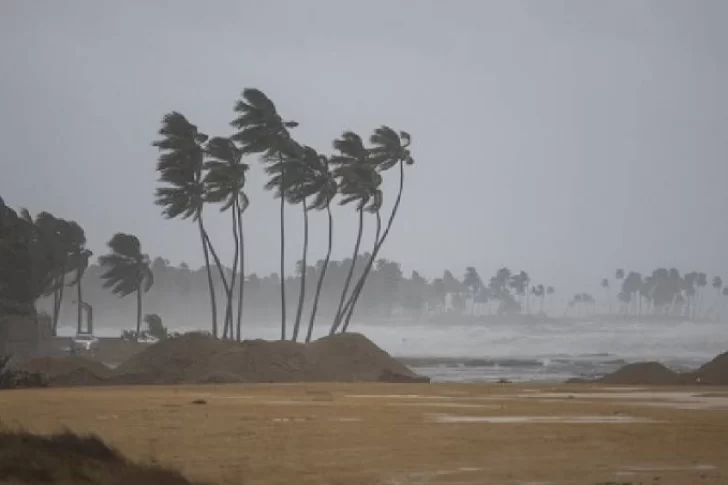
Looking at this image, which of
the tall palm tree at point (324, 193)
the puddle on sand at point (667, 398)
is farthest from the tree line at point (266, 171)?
the puddle on sand at point (667, 398)

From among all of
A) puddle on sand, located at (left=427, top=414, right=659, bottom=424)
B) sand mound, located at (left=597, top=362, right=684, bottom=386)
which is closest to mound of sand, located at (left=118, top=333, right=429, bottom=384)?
sand mound, located at (left=597, top=362, right=684, bottom=386)

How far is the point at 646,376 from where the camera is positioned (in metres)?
47.0

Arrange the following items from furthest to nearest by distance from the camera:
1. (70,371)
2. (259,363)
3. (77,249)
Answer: (77,249) → (259,363) → (70,371)

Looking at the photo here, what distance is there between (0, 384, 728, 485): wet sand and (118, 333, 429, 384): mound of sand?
1943 cm

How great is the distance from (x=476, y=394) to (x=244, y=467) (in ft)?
74.0

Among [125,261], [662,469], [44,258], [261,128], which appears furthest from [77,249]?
[662,469]

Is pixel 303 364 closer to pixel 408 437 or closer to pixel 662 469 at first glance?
pixel 408 437

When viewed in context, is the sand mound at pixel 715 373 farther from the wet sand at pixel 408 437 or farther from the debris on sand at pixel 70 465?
the debris on sand at pixel 70 465

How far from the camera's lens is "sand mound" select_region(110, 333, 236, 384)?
48.4 meters

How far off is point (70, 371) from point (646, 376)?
23941 mm

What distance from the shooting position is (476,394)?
3491 cm

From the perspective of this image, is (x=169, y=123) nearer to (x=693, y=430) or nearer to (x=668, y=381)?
(x=668, y=381)

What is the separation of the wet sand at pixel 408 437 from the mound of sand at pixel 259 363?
19435 millimetres

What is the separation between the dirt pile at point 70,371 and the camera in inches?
1844
